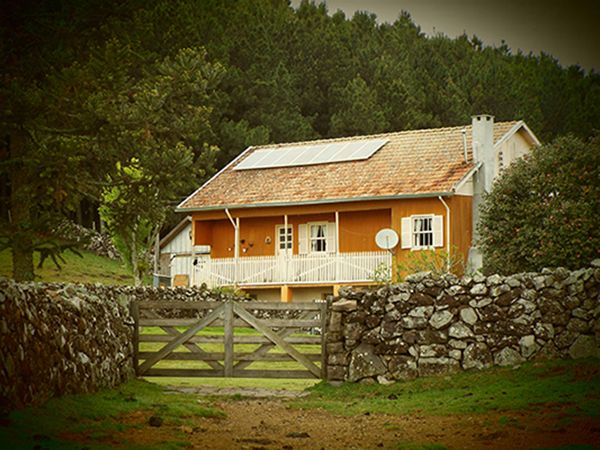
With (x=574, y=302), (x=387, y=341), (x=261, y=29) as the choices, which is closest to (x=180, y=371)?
(x=387, y=341)

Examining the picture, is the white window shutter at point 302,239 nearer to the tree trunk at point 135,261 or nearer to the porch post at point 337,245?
the porch post at point 337,245

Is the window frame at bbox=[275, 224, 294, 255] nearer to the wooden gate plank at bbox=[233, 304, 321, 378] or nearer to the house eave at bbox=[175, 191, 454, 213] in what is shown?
the house eave at bbox=[175, 191, 454, 213]

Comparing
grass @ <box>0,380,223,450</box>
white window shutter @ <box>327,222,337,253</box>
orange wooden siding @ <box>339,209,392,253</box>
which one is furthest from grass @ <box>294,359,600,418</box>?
white window shutter @ <box>327,222,337,253</box>

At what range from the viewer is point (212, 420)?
50.4 feet

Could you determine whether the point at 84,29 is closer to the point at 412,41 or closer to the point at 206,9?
the point at 206,9

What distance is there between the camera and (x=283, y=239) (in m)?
42.7

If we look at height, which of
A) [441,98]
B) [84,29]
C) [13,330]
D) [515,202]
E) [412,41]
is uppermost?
[412,41]

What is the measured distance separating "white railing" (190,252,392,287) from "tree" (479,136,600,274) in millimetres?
7950

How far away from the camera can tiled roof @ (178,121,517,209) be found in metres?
38.4

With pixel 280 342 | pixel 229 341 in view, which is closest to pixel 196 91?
pixel 229 341

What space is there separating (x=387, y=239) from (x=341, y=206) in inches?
99.2

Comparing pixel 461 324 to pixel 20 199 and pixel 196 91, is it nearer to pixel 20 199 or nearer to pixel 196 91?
pixel 20 199

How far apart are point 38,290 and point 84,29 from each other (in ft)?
48.8

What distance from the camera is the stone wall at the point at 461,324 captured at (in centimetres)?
1811
